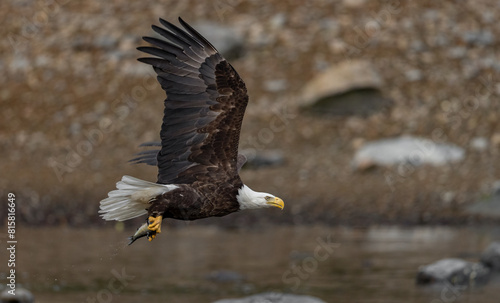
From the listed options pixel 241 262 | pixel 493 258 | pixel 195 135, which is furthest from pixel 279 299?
pixel 493 258

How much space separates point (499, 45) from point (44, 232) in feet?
45.0

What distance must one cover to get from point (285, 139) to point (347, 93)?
6.03 ft

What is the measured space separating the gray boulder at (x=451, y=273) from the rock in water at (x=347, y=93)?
984 cm

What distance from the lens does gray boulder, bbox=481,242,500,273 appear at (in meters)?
15.6

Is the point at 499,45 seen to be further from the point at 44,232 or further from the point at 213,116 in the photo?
the point at 213,116

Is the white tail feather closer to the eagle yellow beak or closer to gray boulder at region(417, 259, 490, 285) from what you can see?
the eagle yellow beak

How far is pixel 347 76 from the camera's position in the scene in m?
24.1

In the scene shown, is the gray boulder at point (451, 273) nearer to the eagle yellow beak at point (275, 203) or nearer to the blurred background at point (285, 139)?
the blurred background at point (285, 139)

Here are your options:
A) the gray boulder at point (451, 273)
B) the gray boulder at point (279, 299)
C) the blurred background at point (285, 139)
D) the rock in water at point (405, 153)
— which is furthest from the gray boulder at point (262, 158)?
the gray boulder at point (279, 299)

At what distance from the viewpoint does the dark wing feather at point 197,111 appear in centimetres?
930

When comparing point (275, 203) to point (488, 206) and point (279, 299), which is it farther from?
point (488, 206)

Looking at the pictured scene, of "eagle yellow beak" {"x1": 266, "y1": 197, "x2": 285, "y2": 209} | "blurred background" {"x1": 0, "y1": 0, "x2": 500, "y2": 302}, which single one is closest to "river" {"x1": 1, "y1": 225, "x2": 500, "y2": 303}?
"blurred background" {"x1": 0, "y1": 0, "x2": 500, "y2": 302}

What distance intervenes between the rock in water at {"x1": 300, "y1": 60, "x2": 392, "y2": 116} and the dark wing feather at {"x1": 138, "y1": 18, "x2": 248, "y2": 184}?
1507cm

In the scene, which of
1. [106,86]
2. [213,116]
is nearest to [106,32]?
[106,86]
